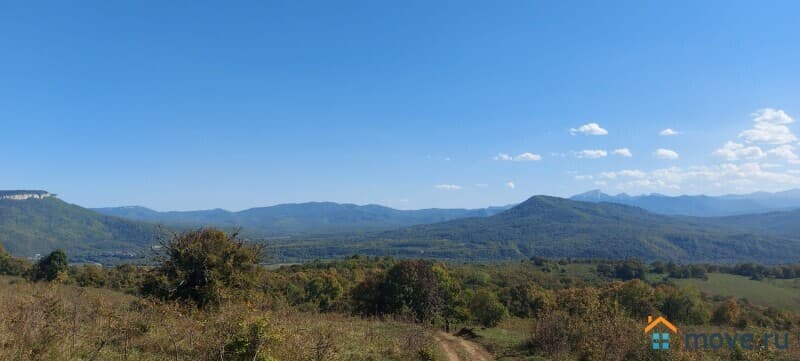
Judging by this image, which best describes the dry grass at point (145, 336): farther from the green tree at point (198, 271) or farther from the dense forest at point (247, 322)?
the green tree at point (198, 271)

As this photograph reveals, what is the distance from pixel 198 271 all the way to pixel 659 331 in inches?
682

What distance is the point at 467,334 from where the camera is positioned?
21766 mm

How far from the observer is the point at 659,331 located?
45.3 ft

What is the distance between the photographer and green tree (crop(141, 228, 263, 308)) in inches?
656

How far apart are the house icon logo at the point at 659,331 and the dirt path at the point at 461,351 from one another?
5774mm

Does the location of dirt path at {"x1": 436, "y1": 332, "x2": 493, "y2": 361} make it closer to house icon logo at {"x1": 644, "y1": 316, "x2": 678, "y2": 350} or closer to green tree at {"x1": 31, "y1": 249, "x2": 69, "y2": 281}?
house icon logo at {"x1": 644, "y1": 316, "x2": 678, "y2": 350}

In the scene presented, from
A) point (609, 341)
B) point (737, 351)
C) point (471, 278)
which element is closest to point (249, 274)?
point (609, 341)

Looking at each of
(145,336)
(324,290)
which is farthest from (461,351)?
(324,290)

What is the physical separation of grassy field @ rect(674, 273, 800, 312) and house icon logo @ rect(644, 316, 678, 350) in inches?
2642

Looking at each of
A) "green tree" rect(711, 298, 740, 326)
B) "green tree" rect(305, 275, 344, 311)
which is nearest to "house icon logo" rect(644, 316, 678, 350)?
"green tree" rect(711, 298, 740, 326)

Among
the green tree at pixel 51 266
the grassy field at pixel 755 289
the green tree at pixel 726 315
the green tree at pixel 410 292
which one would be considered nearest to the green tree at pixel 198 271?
the green tree at pixel 410 292

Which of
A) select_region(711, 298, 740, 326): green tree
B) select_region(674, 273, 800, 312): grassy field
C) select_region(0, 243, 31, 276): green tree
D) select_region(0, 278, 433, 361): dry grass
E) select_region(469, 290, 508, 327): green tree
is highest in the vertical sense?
select_region(0, 278, 433, 361): dry grass

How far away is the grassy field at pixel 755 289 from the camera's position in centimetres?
7062

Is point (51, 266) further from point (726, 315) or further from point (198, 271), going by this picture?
point (726, 315)
